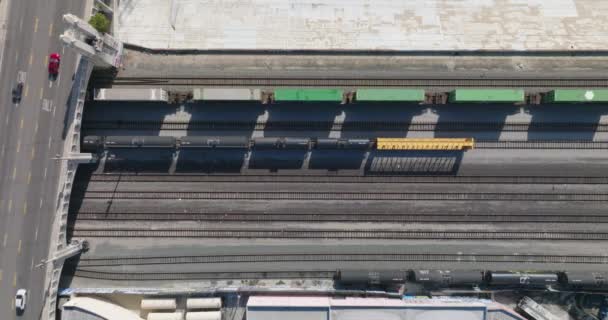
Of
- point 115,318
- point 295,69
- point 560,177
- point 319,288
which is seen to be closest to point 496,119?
point 560,177

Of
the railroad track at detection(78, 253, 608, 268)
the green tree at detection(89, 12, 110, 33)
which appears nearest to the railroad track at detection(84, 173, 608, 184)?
the railroad track at detection(78, 253, 608, 268)

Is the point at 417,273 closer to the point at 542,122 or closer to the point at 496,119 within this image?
the point at 496,119

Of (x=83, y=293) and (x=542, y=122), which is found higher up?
(x=542, y=122)

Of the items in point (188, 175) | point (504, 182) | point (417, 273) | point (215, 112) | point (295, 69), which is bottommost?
point (417, 273)

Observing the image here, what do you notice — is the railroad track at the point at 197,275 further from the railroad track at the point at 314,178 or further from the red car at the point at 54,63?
the red car at the point at 54,63

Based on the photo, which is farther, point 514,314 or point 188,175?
point 188,175

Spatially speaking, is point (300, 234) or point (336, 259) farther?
point (300, 234)

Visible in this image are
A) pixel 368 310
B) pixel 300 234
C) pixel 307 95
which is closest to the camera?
pixel 368 310

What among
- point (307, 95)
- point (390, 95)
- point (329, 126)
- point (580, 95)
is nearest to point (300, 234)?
point (329, 126)

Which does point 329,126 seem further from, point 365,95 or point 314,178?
point 314,178
